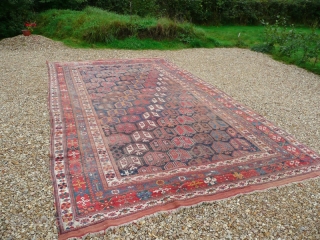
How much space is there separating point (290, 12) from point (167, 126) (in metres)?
13.3

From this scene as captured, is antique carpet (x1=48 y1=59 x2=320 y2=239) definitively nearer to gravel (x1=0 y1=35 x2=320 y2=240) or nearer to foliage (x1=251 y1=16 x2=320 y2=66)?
gravel (x1=0 y1=35 x2=320 y2=240)

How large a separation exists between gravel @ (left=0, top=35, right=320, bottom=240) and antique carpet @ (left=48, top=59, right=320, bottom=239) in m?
0.13

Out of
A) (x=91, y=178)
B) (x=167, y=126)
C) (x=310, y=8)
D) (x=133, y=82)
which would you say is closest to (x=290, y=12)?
(x=310, y=8)

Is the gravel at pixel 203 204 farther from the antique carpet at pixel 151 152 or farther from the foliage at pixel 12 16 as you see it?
the foliage at pixel 12 16

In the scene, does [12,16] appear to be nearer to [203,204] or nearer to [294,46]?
[294,46]

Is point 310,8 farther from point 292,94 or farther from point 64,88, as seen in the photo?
point 64,88

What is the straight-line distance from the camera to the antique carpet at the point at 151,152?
3.04 metres

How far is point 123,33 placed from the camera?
31.9 ft

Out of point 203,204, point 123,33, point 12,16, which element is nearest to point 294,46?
point 123,33

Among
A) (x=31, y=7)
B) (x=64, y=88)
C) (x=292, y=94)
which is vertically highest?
(x=31, y=7)

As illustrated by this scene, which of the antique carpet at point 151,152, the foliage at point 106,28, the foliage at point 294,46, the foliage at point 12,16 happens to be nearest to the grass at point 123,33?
the foliage at point 106,28

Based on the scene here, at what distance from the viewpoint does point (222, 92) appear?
6.27m

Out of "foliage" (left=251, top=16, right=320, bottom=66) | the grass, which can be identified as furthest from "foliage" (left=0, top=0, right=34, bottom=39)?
"foliage" (left=251, top=16, right=320, bottom=66)

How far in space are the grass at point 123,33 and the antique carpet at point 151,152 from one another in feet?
11.3
